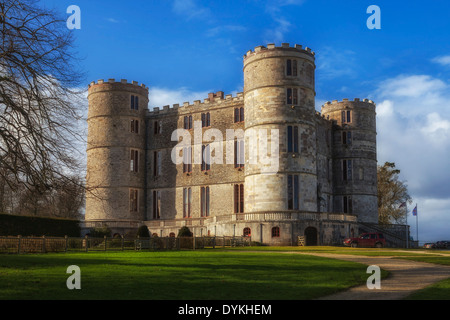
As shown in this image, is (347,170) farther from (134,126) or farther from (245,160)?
(134,126)

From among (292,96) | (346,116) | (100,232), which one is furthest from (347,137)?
(100,232)

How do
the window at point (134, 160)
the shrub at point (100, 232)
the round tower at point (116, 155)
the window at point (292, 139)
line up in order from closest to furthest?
the window at point (292, 139), the shrub at point (100, 232), the round tower at point (116, 155), the window at point (134, 160)

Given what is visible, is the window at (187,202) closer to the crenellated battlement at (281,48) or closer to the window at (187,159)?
the window at (187,159)

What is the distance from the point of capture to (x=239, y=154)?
52.5 meters

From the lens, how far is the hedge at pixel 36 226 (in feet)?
144

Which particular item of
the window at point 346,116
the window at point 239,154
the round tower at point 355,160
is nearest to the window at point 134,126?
the window at point 239,154

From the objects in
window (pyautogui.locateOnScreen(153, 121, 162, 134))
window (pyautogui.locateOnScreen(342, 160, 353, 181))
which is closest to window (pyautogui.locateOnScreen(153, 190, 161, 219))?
window (pyautogui.locateOnScreen(153, 121, 162, 134))

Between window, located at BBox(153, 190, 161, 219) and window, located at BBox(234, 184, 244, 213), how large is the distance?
380 inches

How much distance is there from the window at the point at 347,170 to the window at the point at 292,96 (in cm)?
1350

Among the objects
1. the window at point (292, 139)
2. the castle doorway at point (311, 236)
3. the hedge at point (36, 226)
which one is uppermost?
the window at point (292, 139)

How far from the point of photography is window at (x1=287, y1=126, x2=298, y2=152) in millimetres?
47594

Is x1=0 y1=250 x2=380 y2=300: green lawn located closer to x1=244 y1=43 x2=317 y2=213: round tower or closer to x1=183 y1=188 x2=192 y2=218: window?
x1=244 y1=43 x2=317 y2=213: round tower
